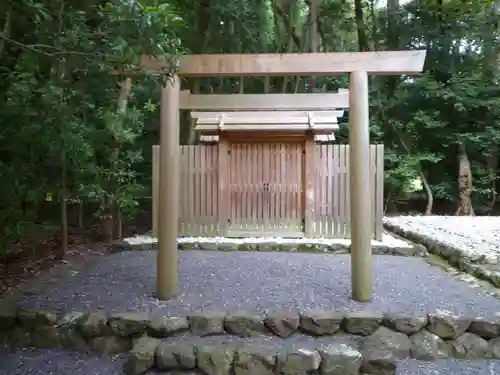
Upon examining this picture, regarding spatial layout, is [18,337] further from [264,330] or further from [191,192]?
[191,192]

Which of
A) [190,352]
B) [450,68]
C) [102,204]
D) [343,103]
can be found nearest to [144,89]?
[102,204]

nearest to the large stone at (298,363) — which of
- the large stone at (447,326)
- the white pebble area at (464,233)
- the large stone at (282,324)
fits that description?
the large stone at (282,324)

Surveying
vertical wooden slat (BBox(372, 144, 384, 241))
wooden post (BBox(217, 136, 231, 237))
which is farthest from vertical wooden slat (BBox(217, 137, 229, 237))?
vertical wooden slat (BBox(372, 144, 384, 241))

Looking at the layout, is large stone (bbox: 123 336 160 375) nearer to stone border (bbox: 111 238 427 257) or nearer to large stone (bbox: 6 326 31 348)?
large stone (bbox: 6 326 31 348)

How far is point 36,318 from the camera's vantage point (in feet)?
10.1

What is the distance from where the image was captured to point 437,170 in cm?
1163

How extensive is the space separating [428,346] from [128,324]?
2.17m

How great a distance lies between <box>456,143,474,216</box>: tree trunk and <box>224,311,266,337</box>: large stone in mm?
9445

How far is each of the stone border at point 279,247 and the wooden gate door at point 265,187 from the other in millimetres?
750

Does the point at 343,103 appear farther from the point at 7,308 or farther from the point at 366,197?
the point at 7,308

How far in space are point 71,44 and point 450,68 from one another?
10.2m

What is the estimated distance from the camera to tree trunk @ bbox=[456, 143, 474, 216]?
10.7m

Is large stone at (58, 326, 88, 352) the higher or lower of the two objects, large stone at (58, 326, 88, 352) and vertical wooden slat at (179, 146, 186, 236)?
the lower

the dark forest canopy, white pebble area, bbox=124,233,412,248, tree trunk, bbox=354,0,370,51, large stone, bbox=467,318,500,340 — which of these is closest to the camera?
large stone, bbox=467,318,500,340
